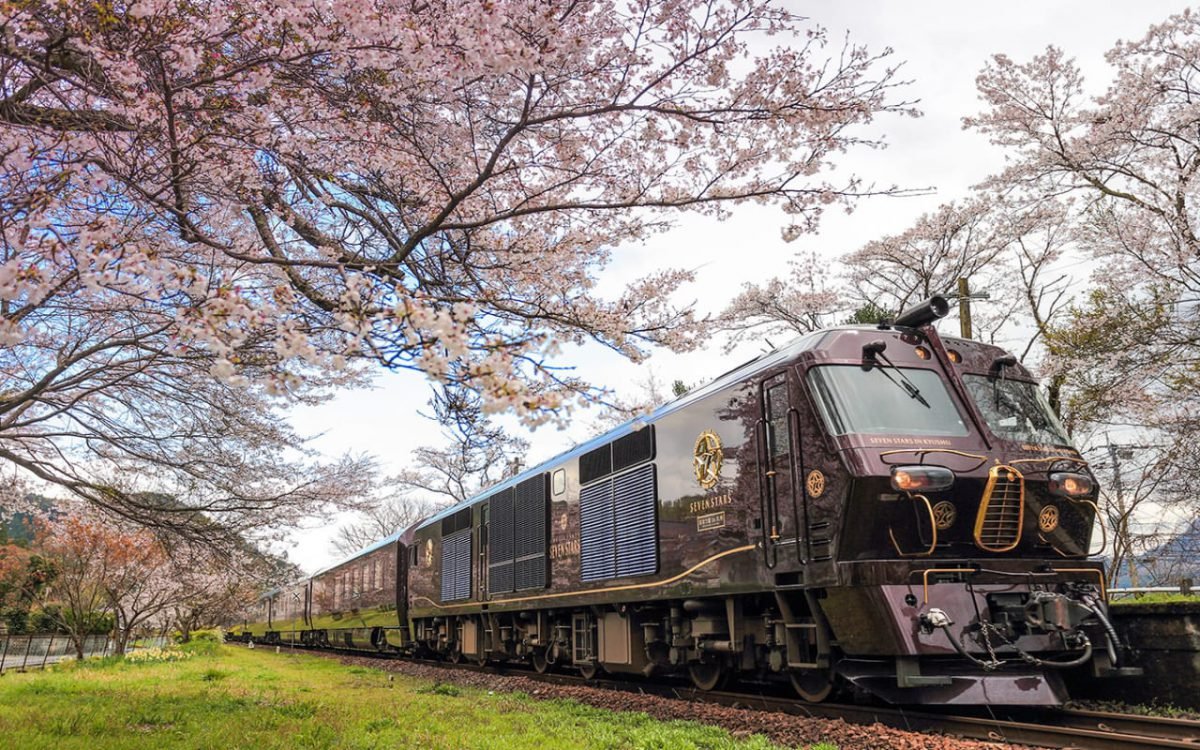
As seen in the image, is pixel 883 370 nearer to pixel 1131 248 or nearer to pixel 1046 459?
pixel 1046 459

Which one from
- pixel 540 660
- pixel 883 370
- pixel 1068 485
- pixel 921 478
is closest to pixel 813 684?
pixel 921 478

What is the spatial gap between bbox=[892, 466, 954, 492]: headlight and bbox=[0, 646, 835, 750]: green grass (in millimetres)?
1969

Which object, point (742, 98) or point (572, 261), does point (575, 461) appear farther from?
point (742, 98)

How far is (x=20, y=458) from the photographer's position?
9.86 m

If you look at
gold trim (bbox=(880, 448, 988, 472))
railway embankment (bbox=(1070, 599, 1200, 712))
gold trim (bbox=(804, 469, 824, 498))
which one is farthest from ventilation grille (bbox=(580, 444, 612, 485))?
Result: railway embankment (bbox=(1070, 599, 1200, 712))

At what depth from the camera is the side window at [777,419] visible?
716 centimetres

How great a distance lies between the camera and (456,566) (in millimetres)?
15805

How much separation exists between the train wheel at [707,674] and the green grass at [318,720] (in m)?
1.14

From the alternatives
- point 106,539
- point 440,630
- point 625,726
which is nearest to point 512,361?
point 625,726

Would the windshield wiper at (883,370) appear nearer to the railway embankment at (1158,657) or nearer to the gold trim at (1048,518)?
the gold trim at (1048,518)

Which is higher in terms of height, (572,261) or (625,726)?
(572,261)

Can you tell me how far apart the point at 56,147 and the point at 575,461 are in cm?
732

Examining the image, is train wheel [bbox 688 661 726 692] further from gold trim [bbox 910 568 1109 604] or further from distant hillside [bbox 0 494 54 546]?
distant hillside [bbox 0 494 54 546]

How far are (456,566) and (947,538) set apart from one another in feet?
35.9
